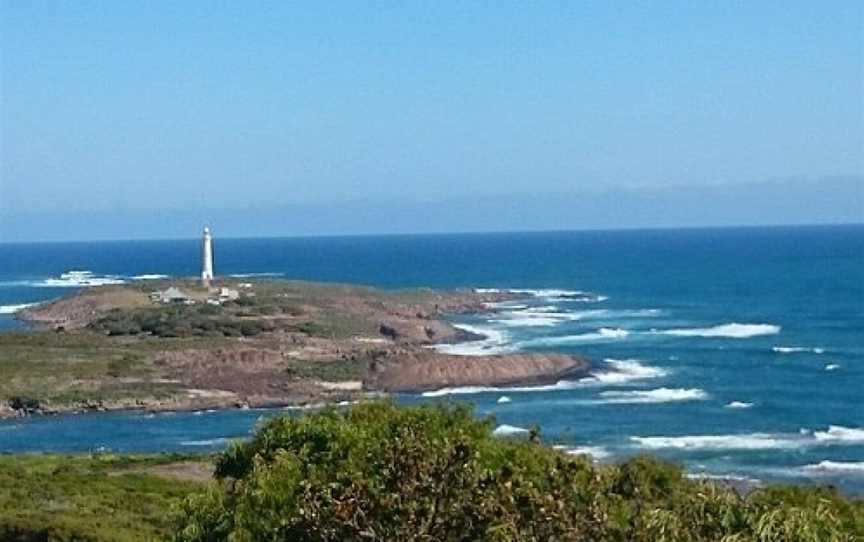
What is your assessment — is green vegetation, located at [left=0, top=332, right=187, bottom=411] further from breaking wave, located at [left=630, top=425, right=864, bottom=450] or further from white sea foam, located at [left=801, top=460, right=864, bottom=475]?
white sea foam, located at [left=801, top=460, right=864, bottom=475]

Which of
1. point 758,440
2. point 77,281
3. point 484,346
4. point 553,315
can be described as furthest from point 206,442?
point 77,281

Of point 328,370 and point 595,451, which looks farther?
point 328,370

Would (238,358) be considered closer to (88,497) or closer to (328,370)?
(328,370)

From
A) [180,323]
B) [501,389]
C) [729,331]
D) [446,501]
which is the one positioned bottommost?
[501,389]

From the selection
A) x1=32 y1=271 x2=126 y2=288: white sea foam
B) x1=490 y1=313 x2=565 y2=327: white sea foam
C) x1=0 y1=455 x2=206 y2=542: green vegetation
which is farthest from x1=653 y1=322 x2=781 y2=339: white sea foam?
x1=32 y1=271 x2=126 y2=288: white sea foam

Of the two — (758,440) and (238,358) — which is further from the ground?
(238,358)

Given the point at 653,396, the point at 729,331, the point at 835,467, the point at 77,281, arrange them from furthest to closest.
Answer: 1. the point at 77,281
2. the point at 729,331
3. the point at 653,396
4. the point at 835,467

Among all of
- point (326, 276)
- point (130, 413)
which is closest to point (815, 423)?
point (130, 413)

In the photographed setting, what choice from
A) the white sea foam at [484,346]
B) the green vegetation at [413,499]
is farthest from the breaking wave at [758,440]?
the white sea foam at [484,346]
